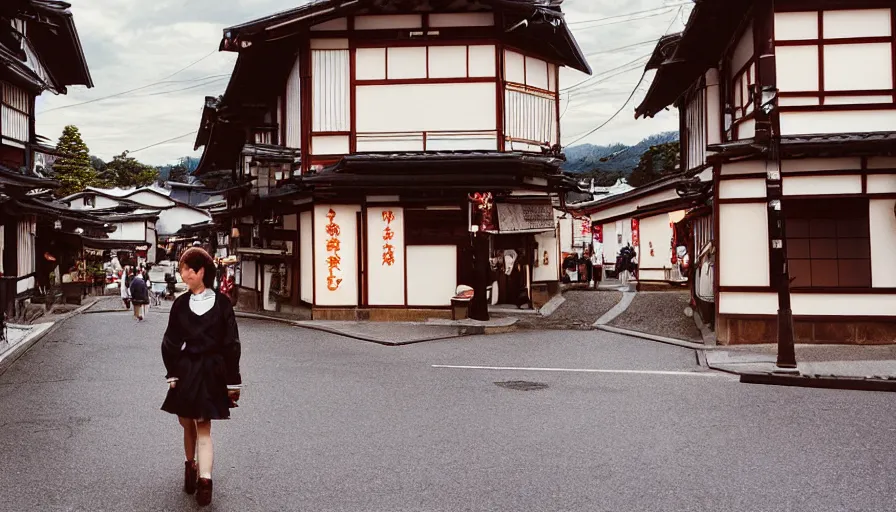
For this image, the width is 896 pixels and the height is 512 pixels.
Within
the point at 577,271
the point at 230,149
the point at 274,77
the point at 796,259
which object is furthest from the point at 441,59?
the point at 230,149

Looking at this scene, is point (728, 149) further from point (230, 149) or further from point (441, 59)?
point (230, 149)

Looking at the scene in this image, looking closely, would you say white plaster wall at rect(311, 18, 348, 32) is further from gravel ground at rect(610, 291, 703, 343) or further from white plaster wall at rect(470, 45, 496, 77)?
gravel ground at rect(610, 291, 703, 343)

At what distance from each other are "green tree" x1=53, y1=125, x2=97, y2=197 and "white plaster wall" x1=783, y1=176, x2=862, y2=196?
62573mm

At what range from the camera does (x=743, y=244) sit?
55.2ft

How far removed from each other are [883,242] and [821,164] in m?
1.94

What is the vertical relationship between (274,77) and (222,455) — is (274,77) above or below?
above

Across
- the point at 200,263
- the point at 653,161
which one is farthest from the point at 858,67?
the point at 653,161

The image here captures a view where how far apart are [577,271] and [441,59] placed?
17.0m

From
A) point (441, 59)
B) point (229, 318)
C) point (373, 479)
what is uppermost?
point (441, 59)

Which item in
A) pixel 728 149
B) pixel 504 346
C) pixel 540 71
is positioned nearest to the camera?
pixel 728 149

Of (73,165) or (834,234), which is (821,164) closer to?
(834,234)

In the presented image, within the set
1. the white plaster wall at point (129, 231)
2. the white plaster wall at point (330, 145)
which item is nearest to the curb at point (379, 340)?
the white plaster wall at point (330, 145)

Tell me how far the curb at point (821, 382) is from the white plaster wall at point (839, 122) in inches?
243

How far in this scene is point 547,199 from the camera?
2653 cm
